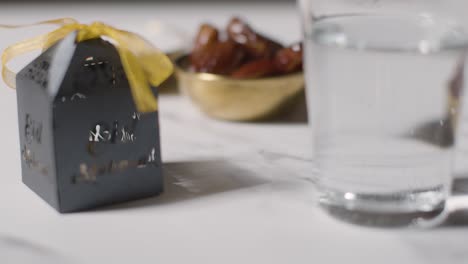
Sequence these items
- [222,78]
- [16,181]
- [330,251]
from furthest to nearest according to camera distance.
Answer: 1. [222,78]
2. [16,181]
3. [330,251]

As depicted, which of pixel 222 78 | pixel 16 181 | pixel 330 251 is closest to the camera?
pixel 330 251

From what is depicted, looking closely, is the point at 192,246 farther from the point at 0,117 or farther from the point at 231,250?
the point at 0,117

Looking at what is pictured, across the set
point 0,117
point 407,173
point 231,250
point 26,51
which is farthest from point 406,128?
point 0,117

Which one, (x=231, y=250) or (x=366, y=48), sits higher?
(x=366, y=48)

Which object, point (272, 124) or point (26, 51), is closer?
point (26, 51)

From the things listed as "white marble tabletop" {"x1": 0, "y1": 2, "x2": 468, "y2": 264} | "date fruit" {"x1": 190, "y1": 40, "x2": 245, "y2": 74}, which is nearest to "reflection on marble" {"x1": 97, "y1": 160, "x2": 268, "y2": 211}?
"white marble tabletop" {"x1": 0, "y1": 2, "x2": 468, "y2": 264}

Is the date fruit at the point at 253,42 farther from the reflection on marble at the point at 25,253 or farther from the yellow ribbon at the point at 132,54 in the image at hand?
the reflection on marble at the point at 25,253

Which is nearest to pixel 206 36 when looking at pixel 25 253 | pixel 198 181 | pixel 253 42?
pixel 253 42
